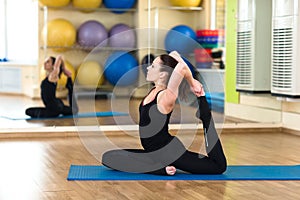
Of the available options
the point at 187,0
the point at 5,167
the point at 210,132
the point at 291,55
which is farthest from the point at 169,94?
the point at 187,0

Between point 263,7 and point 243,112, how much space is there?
117cm

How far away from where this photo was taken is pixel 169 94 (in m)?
3.83

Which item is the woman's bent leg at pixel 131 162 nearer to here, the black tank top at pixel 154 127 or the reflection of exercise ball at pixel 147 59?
the black tank top at pixel 154 127

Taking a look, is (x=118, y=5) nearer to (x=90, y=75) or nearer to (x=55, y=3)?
(x=55, y=3)

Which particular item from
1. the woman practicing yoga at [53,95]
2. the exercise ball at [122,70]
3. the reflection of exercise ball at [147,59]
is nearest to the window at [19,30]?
the woman practicing yoga at [53,95]

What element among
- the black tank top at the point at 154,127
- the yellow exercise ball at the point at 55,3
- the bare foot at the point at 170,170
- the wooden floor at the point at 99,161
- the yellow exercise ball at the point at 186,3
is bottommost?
the wooden floor at the point at 99,161

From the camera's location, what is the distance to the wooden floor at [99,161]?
3.36 m

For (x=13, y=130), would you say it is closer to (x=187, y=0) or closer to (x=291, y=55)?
(x=187, y=0)

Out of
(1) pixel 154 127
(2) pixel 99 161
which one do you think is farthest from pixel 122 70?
(1) pixel 154 127

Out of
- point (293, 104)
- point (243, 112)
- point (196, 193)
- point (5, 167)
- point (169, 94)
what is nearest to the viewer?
point (196, 193)

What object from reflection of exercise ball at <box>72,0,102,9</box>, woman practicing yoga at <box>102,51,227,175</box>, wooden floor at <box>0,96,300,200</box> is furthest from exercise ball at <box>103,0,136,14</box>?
woman practicing yoga at <box>102,51,227,175</box>

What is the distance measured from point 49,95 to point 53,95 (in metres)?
0.09

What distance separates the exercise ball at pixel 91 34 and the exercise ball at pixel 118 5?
0.72 ft

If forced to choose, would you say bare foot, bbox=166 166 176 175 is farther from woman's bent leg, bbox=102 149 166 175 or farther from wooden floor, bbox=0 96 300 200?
wooden floor, bbox=0 96 300 200
